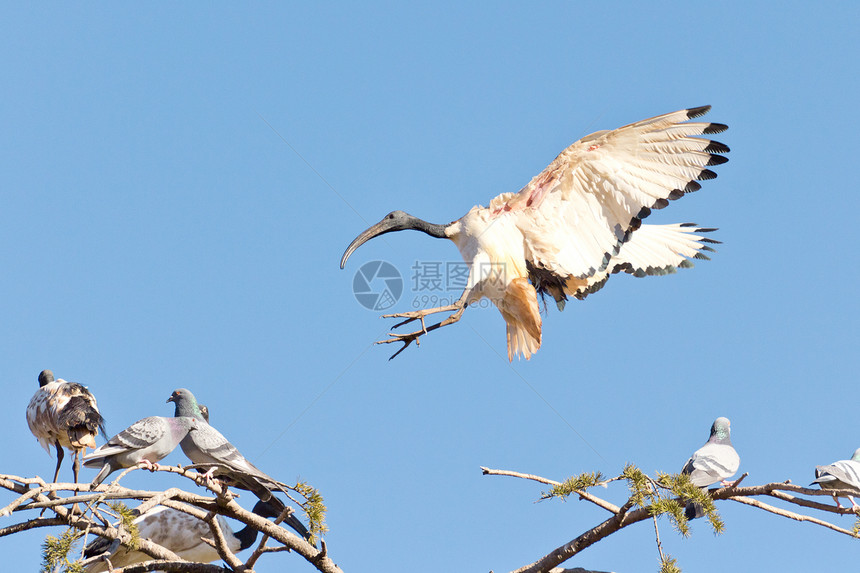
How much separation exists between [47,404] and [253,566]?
2.78 metres

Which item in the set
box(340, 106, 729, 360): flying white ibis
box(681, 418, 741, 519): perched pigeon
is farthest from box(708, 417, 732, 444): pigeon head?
box(340, 106, 729, 360): flying white ibis

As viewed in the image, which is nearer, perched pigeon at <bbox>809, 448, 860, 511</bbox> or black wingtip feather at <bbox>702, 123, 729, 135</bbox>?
perched pigeon at <bbox>809, 448, 860, 511</bbox>

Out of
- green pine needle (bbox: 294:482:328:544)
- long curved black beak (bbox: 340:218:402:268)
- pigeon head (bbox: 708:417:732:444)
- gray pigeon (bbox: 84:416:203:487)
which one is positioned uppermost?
long curved black beak (bbox: 340:218:402:268)

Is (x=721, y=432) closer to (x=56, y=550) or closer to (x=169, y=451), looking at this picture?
(x=169, y=451)

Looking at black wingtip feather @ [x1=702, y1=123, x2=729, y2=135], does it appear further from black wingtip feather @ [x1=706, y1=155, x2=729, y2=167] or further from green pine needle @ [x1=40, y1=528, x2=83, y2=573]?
green pine needle @ [x1=40, y1=528, x2=83, y2=573]

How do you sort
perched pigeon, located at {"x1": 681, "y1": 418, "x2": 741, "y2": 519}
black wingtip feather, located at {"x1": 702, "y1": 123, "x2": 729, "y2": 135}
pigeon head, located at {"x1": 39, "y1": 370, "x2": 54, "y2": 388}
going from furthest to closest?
pigeon head, located at {"x1": 39, "y1": 370, "x2": 54, "y2": 388} → black wingtip feather, located at {"x1": 702, "y1": 123, "x2": 729, "y2": 135} → perched pigeon, located at {"x1": 681, "y1": 418, "x2": 741, "y2": 519}

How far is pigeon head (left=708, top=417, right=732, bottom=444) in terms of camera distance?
807 cm

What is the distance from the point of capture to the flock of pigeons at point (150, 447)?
684cm

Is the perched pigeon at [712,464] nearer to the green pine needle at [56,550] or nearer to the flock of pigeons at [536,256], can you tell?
the flock of pigeons at [536,256]

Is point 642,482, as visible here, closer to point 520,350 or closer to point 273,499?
point 273,499

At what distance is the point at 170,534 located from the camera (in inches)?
302

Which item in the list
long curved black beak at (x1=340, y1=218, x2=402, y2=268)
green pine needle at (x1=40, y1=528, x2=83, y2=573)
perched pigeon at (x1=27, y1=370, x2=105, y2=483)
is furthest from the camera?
long curved black beak at (x1=340, y1=218, x2=402, y2=268)

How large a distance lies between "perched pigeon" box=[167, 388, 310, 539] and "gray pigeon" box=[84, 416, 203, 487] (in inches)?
6.3

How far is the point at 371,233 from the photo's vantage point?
946 centimetres
